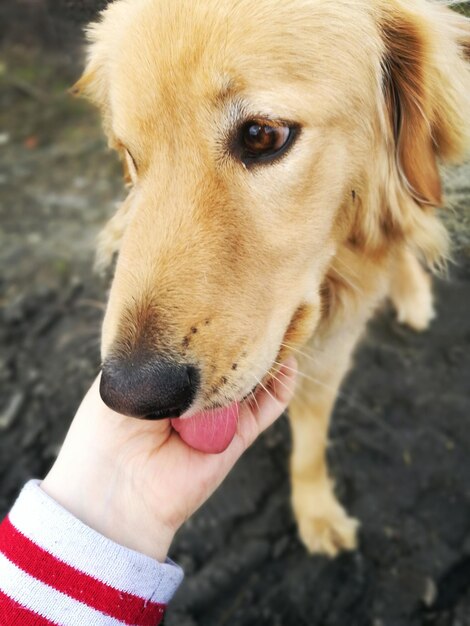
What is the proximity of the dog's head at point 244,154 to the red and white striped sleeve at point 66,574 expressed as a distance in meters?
0.44

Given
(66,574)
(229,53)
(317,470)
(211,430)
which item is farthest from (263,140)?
(317,470)

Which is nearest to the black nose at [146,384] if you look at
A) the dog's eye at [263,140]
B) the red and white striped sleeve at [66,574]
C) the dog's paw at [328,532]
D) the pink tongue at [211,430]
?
the pink tongue at [211,430]

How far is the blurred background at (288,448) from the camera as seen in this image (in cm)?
249

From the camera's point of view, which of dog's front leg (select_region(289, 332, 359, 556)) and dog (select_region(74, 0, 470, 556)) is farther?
dog's front leg (select_region(289, 332, 359, 556))

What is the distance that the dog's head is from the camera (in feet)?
4.51

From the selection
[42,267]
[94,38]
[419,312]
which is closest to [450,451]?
[419,312]

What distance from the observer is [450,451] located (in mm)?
2838

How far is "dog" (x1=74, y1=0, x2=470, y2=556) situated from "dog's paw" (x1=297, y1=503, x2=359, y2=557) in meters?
1.19

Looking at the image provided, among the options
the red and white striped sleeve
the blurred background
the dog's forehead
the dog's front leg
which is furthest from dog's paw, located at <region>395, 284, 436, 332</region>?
Result: the red and white striped sleeve

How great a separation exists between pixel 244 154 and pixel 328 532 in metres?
1.84

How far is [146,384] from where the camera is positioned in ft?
4.31

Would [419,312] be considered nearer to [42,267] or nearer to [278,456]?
[278,456]

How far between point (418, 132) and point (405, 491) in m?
1.78

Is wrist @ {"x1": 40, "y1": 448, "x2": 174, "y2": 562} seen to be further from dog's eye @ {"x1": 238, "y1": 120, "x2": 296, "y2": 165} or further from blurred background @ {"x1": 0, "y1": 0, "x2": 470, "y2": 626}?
dog's eye @ {"x1": 238, "y1": 120, "x2": 296, "y2": 165}
